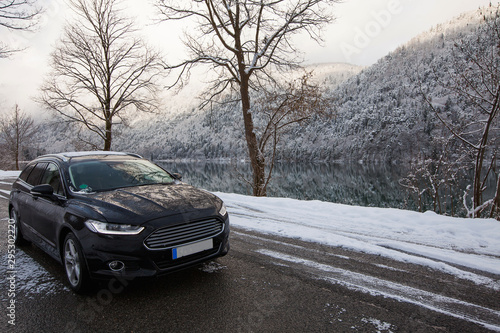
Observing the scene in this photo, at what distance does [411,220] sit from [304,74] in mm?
7356

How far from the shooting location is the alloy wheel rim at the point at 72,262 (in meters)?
3.20

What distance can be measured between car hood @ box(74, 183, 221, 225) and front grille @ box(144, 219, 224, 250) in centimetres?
11

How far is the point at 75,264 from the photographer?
127 inches

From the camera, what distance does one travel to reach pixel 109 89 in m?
18.5

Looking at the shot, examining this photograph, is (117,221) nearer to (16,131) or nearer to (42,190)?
(42,190)

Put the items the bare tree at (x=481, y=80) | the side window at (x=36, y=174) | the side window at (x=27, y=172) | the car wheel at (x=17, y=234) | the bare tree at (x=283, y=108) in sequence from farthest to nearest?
the bare tree at (x=283, y=108), the bare tree at (x=481, y=80), the side window at (x=27, y=172), the car wheel at (x=17, y=234), the side window at (x=36, y=174)

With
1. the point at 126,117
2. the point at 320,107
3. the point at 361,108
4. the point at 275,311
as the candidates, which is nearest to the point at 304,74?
the point at 320,107

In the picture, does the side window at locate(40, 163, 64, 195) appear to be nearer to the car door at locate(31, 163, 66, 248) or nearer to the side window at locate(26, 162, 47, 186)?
the car door at locate(31, 163, 66, 248)

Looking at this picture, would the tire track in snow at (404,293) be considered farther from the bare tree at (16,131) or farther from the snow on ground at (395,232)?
the bare tree at (16,131)

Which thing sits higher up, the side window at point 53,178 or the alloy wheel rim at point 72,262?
the side window at point 53,178

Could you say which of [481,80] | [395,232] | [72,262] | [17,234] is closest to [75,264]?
[72,262]

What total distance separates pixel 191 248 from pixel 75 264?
4.55 ft

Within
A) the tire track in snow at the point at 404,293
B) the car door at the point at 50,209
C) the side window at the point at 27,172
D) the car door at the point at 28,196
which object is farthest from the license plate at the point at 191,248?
the side window at the point at 27,172

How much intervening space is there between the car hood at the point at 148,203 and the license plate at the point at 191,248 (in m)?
0.31
